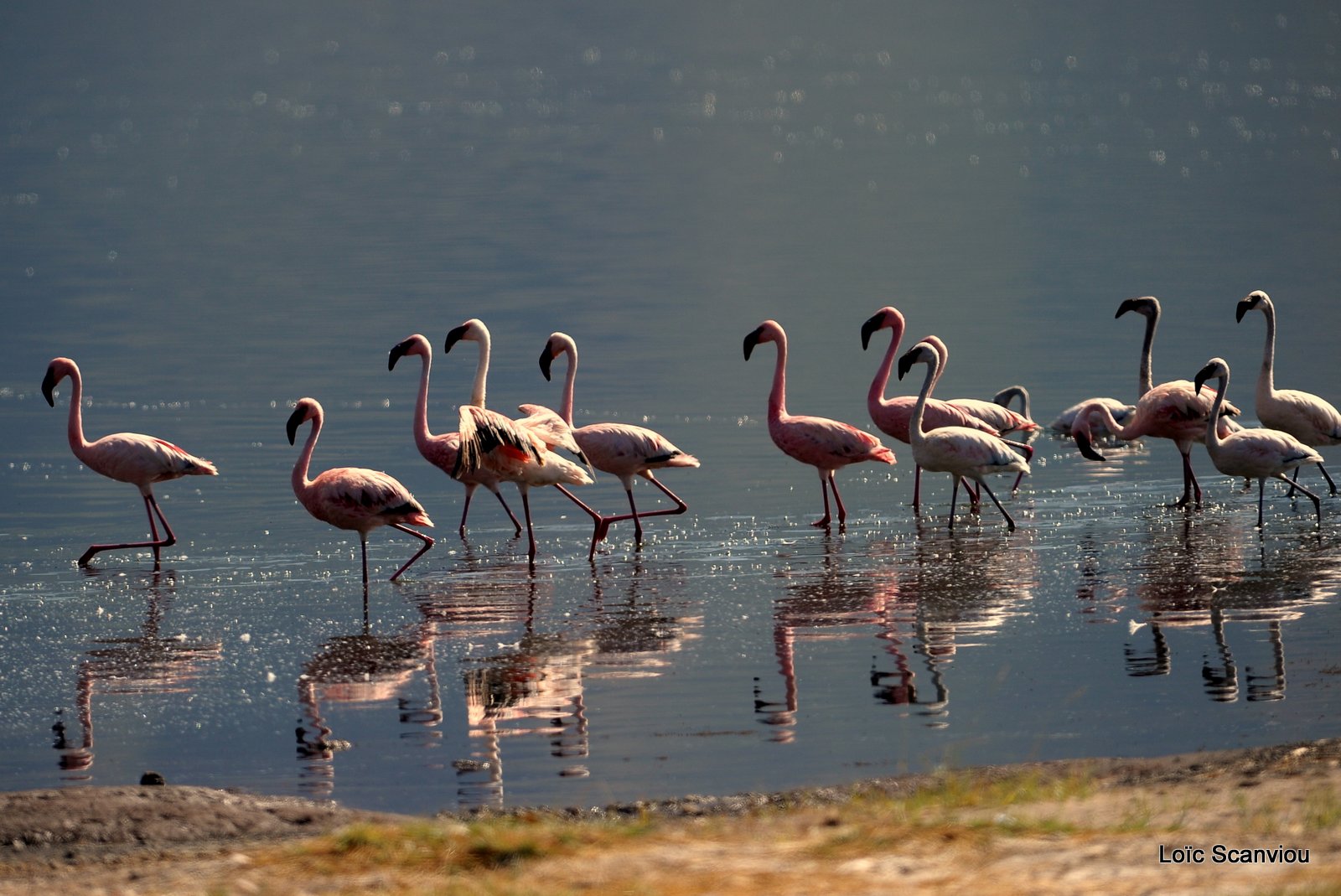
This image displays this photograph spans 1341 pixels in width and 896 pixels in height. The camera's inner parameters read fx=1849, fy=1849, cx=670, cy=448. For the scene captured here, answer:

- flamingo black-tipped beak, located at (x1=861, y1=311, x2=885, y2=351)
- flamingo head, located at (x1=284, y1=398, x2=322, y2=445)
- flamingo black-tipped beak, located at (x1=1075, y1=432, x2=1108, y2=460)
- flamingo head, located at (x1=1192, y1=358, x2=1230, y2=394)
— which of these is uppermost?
flamingo black-tipped beak, located at (x1=861, y1=311, x2=885, y2=351)

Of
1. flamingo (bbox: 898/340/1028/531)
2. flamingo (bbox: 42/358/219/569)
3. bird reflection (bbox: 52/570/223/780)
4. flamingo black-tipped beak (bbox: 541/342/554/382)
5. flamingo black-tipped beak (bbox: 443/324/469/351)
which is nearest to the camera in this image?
bird reflection (bbox: 52/570/223/780)

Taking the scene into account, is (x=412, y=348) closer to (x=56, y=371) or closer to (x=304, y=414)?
(x=304, y=414)

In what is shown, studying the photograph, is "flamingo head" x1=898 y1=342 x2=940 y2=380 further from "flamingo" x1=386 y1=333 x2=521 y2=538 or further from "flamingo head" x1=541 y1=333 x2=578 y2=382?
"flamingo" x1=386 y1=333 x2=521 y2=538

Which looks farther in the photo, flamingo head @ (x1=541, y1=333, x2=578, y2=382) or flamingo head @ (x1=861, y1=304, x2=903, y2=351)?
flamingo head @ (x1=861, y1=304, x2=903, y2=351)

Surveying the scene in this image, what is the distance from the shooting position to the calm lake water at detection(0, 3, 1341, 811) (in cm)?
812

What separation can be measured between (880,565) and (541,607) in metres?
2.21

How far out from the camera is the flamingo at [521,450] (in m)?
11.9

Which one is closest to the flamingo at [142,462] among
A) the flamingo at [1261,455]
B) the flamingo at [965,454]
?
the flamingo at [965,454]

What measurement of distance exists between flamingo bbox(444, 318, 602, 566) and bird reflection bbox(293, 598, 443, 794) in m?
1.88

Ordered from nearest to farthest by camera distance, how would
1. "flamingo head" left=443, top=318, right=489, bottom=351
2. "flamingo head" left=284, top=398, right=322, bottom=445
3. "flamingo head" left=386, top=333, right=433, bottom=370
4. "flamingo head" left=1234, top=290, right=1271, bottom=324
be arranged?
"flamingo head" left=284, top=398, right=322, bottom=445 < "flamingo head" left=386, top=333, right=433, bottom=370 < "flamingo head" left=443, top=318, right=489, bottom=351 < "flamingo head" left=1234, top=290, right=1271, bottom=324

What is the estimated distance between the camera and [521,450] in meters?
12.1

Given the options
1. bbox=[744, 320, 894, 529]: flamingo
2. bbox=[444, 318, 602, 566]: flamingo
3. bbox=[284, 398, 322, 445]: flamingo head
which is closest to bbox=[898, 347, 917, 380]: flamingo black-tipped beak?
bbox=[744, 320, 894, 529]: flamingo

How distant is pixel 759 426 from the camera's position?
17.8 m

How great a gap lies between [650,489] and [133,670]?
6.41 m
